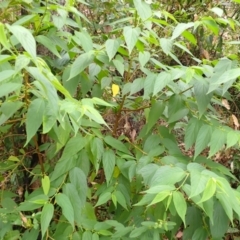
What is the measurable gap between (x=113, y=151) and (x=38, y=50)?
2.30ft

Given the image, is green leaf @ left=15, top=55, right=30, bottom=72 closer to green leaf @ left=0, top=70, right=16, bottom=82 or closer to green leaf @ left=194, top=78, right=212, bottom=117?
green leaf @ left=0, top=70, right=16, bottom=82

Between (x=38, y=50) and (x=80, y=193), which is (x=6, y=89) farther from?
(x=38, y=50)

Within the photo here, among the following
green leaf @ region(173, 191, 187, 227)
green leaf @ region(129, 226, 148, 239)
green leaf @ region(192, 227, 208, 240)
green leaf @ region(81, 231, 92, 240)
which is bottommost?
green leaf @ region(192, 227, 208, 240)

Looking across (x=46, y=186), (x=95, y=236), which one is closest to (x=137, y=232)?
(x=95, y=236)

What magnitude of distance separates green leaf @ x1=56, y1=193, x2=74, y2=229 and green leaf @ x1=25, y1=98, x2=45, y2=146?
307mm

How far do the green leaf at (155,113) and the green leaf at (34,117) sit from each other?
0.58 meters

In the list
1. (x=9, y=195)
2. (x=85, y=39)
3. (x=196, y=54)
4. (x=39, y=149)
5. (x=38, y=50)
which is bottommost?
(x=196, y=54)

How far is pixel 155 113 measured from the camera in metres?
1.61

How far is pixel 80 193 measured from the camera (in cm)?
142

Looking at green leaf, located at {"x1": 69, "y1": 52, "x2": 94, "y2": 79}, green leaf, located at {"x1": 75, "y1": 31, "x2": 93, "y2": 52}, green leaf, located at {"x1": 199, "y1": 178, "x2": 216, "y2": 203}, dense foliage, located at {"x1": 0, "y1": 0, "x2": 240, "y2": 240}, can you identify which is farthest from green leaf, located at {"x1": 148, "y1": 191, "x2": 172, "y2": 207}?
green leaf, located at {"x1": 75, "y1": 31, "x2": 93, "y2": 52}

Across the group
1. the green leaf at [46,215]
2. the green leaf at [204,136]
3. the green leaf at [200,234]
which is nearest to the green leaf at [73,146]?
the green leaf at [46,215]

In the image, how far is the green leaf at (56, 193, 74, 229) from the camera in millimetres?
1261

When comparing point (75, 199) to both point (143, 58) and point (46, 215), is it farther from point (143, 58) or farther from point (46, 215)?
point (143, 58)

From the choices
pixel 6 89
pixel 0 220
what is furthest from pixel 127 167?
pixel 6 89
